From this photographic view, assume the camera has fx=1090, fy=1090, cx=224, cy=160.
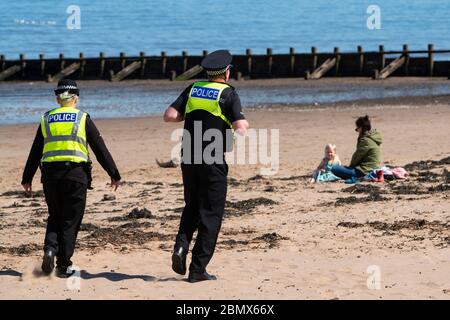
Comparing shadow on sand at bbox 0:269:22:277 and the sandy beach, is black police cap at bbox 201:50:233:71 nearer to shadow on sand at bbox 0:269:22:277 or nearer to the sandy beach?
the sandy beach

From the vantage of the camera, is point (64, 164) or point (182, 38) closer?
point (64, 164)

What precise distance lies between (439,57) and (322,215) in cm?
5260

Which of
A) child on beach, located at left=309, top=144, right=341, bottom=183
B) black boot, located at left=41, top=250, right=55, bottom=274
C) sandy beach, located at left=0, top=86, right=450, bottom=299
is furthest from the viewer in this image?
child on beach, located at left=309, top=144, right=341, bottom=183

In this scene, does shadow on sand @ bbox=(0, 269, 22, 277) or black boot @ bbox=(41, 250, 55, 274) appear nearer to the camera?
black boot @ bbox=(41, 250, 55, 274)

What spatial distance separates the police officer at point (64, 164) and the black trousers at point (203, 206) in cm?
71

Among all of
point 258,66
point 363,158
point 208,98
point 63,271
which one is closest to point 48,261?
point 63,271

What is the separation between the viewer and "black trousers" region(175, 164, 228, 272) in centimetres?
891

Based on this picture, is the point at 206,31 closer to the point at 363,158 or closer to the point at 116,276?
the point at 363,158

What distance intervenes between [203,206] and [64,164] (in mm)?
1216

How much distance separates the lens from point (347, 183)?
15.0 meters

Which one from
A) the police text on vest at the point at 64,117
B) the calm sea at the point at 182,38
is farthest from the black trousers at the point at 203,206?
the calm sea at the point at 182,38

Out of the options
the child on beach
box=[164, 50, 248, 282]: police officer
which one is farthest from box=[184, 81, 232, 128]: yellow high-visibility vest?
the child on beach

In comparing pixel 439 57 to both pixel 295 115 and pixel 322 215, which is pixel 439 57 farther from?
pixel 322 215

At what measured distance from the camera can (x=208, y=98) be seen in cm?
884
